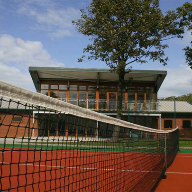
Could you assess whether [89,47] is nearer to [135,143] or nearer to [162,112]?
[162,112]

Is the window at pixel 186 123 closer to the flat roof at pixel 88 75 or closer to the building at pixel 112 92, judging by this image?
the building at pixel 112 92

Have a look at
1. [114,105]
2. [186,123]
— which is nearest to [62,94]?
[114,105]

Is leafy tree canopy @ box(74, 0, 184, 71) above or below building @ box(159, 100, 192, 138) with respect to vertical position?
above

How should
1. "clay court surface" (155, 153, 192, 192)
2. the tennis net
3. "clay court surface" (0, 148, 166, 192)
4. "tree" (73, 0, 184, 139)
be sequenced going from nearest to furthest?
1. the tennis net
2. "clay court surface" (0, 148, 166, 192)
3. "clay court surface" (155, 153, 192, 192)
4. "tree" (73, 0, 184, 139)

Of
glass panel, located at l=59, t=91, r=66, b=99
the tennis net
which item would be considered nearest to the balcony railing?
glass panel, located at l=59, t=91, r=66, b=99

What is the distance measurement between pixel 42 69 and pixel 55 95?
3.28 metres

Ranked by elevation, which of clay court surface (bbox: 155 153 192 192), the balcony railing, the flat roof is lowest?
clay court surface (bbox: 155 153 192 192)

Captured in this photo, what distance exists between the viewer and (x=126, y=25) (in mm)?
19391

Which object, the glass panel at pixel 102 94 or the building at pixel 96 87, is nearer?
the building at pixel 96 87

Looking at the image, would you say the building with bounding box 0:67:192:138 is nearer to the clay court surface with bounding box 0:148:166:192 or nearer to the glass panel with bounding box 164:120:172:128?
the glass panel with bounding box 164:120:172:128

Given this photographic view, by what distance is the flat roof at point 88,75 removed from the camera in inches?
946

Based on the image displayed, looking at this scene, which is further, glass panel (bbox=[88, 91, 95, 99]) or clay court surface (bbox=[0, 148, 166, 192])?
glass panel (bbox=[88, 91, 95, 99])

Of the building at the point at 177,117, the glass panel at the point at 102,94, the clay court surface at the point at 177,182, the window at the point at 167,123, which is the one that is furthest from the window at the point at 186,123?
the clay court surface at the point at 177,182

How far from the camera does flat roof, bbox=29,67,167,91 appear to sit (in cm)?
2402
